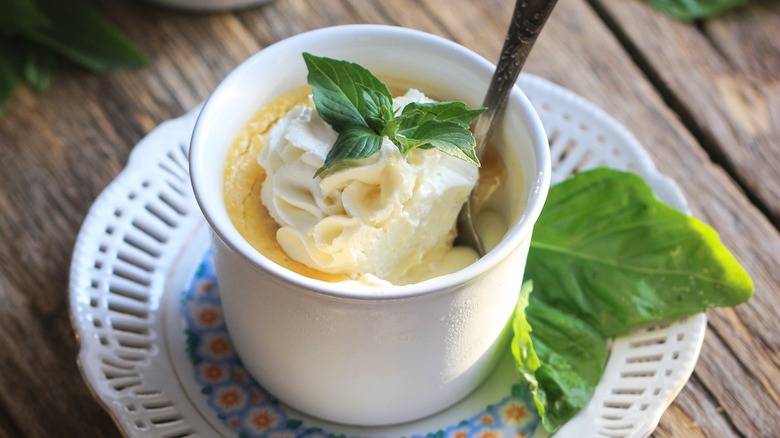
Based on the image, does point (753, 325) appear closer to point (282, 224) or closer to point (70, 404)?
point (282, 224)

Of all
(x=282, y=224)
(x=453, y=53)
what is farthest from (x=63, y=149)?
(x=453, y=53)

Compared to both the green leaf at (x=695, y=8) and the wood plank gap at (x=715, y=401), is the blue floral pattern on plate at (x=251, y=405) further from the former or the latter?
the green leaf at (x=695, y=8)

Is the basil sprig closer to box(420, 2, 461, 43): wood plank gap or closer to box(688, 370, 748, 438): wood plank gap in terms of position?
box(688, 370, 748, 438): wood plank gap

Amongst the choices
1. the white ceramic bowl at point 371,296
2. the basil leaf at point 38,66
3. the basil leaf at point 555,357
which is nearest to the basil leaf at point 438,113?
the white ceramic bowl at point 371,296

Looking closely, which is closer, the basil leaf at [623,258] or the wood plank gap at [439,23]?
the basil leaf at [623,258]

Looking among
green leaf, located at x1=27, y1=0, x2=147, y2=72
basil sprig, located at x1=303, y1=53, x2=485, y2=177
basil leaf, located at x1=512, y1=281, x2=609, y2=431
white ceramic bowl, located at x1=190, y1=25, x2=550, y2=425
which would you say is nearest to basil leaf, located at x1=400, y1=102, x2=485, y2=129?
basil sprig, located at x1=303, y1=53, x2=485, y2=177

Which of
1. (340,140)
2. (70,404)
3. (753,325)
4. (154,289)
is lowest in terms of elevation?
(70,404)
